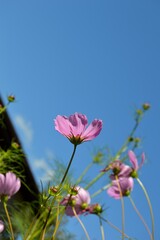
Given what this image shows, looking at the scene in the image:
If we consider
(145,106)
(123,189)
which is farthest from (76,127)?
(145,106)

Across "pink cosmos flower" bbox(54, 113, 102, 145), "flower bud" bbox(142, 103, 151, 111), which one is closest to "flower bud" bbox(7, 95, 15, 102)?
"flower bud" bbox(142, 103, 151, 111)

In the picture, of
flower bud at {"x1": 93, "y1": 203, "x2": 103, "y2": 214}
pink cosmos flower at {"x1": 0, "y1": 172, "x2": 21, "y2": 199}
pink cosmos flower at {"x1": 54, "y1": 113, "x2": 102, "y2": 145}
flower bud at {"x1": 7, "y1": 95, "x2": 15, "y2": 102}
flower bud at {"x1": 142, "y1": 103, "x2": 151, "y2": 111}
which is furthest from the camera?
flower bud at {"x1": 142, "y1": 103, "x2": 151, "y2": 111}

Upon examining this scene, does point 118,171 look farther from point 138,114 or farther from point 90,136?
point 138,114

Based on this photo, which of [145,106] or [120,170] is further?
[145,106]

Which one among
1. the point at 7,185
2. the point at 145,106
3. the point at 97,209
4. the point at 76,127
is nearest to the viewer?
the point at 76,127

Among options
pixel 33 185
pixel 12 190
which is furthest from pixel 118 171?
pixel 33 185

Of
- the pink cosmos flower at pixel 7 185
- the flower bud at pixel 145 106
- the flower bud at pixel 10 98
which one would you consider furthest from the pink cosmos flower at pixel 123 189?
the flower bud at pixel 145 106

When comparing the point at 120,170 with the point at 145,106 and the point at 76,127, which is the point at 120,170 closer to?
the point at 76,127

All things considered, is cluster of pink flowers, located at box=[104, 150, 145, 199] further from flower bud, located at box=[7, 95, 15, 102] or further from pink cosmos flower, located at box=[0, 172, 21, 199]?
flower bud, located at box=[7, 95, 15, 102]

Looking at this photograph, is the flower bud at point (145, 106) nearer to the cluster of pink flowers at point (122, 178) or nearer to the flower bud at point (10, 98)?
the flower bud at point (10, 98)
